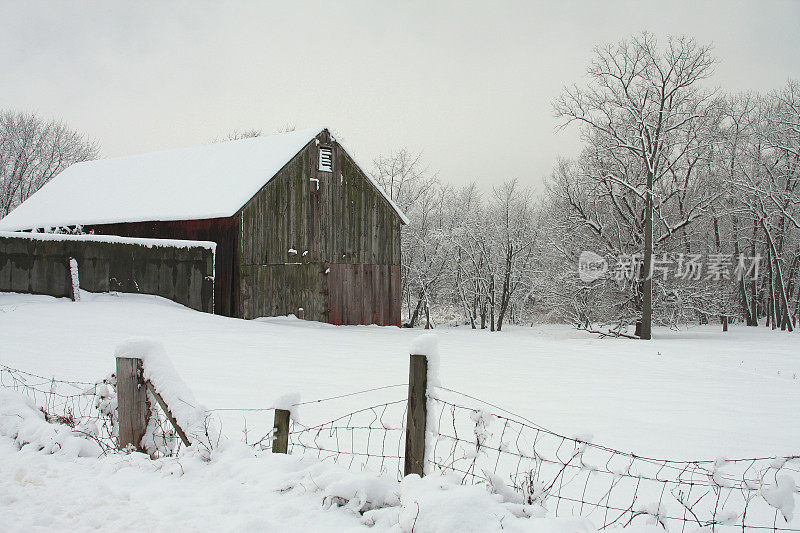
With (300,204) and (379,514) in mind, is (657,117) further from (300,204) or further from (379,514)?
(379,514)

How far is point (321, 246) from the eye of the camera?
24.1 meters

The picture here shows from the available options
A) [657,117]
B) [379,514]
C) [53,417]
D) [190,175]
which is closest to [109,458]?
[53,417]

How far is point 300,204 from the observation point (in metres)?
23.6

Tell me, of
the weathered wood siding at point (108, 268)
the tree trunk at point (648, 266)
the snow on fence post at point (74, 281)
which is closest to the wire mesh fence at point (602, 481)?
the snow on fence post at point (74, 281)

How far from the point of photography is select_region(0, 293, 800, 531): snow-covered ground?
3.92 meters

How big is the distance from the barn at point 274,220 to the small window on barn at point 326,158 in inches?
1.6

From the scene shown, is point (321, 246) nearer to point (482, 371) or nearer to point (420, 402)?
point (482, 371)

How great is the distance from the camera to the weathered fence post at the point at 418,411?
4.15m

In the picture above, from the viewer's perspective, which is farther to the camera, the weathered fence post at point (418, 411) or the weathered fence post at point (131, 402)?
the weathered fence post at point (131, 402)

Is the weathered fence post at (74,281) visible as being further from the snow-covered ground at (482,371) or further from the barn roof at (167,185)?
the barn roof at (167,185)

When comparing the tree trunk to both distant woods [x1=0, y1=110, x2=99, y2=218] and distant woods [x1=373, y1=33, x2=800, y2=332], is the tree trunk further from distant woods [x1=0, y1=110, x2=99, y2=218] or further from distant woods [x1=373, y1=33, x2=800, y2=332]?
distant woods [x1=0, y1=110, x2=99, y2=218]

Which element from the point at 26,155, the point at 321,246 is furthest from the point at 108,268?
the point at 26,155

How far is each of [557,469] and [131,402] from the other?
13.8 ft

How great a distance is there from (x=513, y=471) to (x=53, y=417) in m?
4.80
